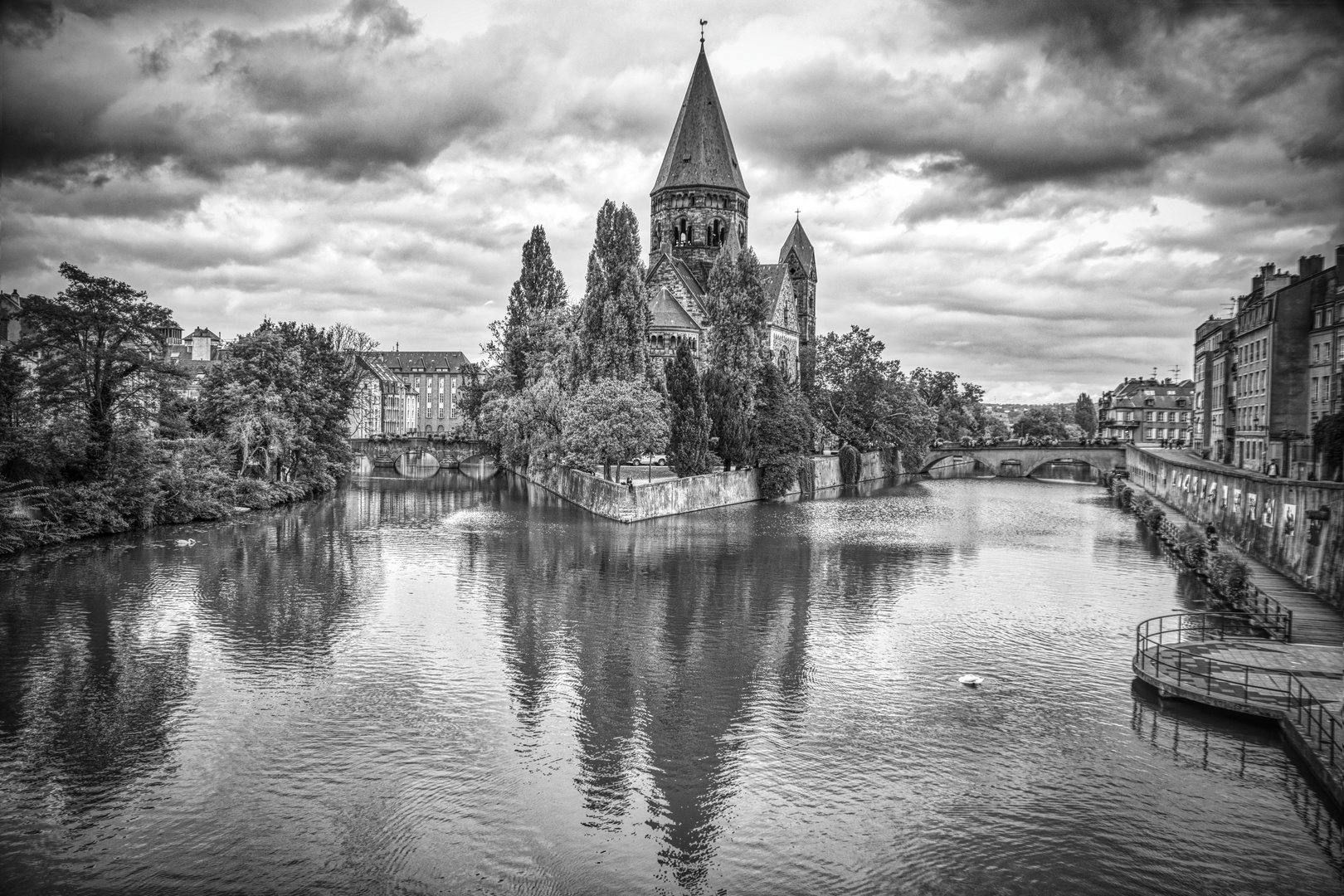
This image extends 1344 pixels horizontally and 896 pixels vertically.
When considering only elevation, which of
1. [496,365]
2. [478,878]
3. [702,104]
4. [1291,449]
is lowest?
[478,878]

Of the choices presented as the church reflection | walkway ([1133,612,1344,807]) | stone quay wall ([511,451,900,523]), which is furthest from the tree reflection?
stone quay wall ([511,451,900,523])

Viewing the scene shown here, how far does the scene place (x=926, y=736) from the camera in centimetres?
2005

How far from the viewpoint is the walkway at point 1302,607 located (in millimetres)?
24703

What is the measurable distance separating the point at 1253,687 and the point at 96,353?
159 ft

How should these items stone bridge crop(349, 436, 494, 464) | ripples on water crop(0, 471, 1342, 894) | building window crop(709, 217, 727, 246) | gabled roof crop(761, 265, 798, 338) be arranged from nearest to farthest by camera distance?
ripples on water crop(0, 471, 1342, 894), gabled roof crop(761, 265, 798, 338), building window crop(709, 217, 727, 246), stone bridge crop(349, 436, 494, 464)

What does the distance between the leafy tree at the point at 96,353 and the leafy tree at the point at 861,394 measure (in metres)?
57.0

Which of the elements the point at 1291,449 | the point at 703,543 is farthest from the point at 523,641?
the point at 1291,449

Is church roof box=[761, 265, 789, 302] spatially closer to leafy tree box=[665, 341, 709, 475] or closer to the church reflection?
leafy tree box=[665, 341, 709, 475]

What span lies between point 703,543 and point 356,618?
2074 cm

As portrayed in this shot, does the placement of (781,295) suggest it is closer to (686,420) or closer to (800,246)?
(800,246)

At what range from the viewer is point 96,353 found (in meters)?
47.1

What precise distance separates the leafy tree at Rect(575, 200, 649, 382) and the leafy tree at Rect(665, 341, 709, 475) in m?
2.45

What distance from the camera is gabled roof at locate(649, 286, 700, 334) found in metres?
88.0

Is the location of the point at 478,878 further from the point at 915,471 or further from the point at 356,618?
the point at 915,471
